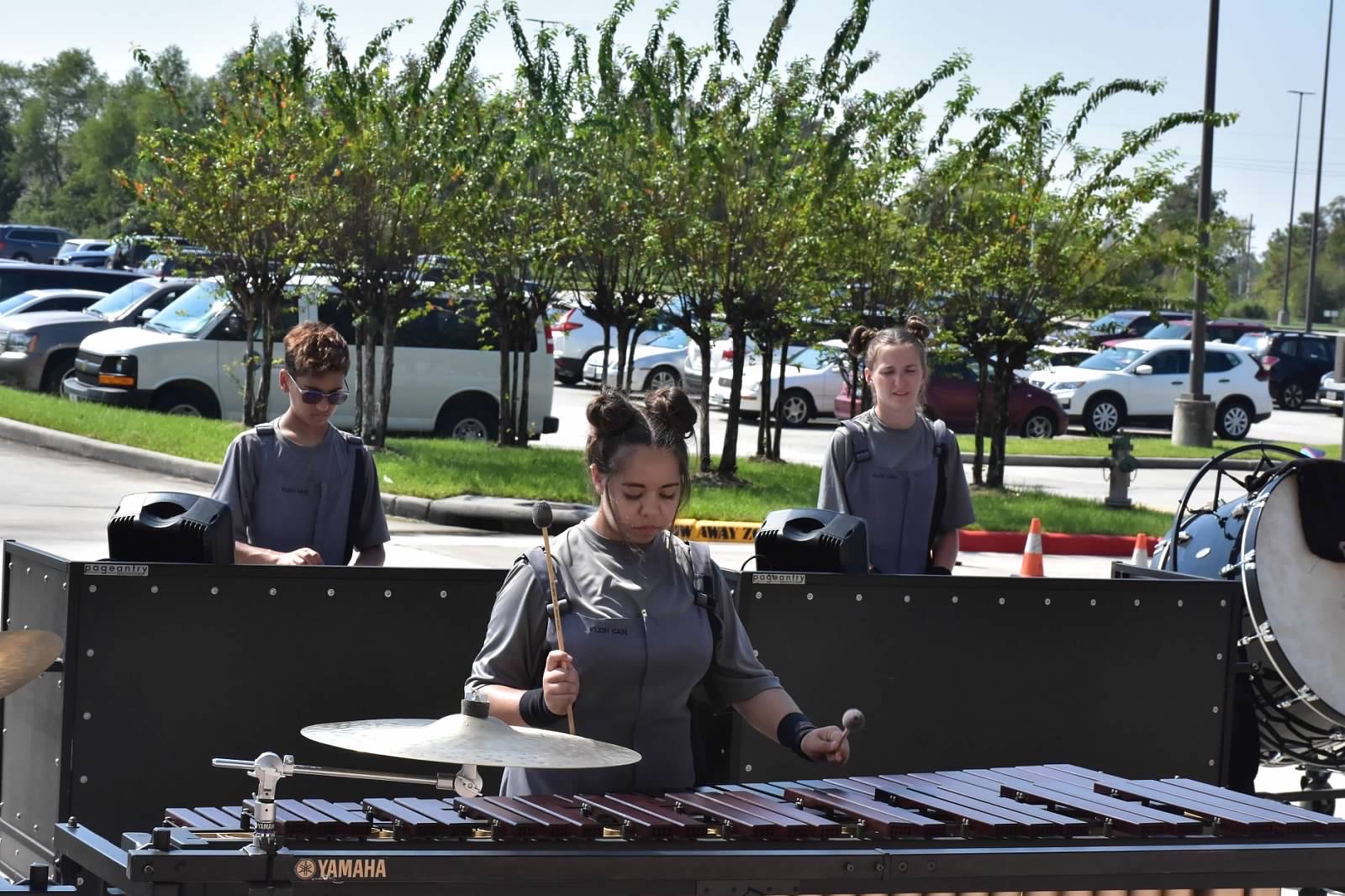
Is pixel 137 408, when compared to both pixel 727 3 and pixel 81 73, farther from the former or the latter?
pixel 81 73

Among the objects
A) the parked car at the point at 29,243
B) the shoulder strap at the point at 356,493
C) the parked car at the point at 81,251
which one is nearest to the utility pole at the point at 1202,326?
the shoulder strap at the point at 356,493

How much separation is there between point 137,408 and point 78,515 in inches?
265

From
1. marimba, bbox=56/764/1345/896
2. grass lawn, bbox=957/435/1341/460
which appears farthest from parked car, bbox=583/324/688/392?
marimba, bbox=56/764/1345/896

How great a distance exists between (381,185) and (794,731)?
14.9 meters

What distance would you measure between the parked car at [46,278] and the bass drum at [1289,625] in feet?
91.9

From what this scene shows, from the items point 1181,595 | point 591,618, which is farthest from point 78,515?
point 591,618

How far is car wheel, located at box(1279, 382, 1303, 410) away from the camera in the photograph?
4059 cm

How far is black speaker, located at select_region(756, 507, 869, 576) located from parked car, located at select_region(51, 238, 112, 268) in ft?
162

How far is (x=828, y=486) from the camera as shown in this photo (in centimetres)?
678

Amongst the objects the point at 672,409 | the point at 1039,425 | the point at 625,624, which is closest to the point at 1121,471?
the point at 1039,425

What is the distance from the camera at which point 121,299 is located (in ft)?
86.0

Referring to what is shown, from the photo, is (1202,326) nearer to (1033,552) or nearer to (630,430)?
(1033,552)

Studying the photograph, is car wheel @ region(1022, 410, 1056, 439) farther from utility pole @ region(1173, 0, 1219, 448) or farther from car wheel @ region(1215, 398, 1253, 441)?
car wheel @ region(1215, 398, 1253, 441)

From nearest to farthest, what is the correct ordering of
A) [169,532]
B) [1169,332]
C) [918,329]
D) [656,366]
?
[169,532] < [918,329] < [656,366] < [1169,332]
